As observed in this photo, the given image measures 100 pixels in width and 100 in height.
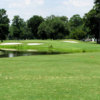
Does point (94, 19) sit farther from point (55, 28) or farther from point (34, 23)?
point (34, 23)

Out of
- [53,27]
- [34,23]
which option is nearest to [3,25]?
[53,27]

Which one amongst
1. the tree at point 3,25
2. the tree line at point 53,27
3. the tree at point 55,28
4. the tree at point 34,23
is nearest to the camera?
the tree line at point 53,27

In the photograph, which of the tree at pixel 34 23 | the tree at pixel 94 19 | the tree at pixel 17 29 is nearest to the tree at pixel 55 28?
the tree at pixel 94 19

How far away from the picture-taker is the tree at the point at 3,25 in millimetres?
90644

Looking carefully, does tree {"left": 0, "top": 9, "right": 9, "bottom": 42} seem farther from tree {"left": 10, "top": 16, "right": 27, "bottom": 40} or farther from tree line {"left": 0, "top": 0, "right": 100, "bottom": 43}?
tree {"left": 10, "top": 16, "right": 27, "bottom": 40}

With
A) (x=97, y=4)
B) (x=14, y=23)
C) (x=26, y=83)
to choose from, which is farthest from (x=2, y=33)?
(x=26, y=83)

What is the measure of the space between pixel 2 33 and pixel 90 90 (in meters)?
A: 86.6

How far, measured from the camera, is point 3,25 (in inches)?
3588

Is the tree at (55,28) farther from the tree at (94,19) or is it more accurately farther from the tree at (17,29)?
the tree at (17,29)

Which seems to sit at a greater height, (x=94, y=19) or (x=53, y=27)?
(x=94, y=19)

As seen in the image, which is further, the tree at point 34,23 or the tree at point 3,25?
the tree at point 34,23

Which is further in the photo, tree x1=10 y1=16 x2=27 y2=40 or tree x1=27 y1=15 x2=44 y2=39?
tree x1=27 y1=15 x2=44 y2=39

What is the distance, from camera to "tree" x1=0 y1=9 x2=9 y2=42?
90.6m

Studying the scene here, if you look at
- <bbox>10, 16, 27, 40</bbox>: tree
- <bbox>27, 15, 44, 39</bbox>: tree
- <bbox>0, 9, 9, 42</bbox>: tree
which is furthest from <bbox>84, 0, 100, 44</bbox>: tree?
<bbox>27, 15, 44, 39</bbox>: tree
